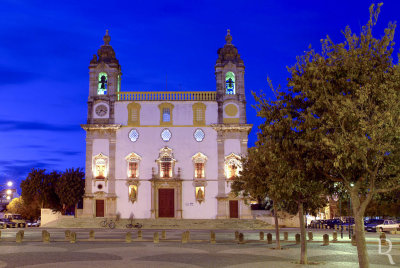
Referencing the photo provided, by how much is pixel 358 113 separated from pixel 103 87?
4425cm

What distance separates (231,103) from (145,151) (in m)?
11.0

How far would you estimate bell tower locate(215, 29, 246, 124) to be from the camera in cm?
5212

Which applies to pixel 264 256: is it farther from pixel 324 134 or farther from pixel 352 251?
pixel 324 134

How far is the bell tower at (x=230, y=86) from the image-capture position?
52.1 m

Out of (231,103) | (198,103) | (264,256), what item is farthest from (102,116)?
(264,256)

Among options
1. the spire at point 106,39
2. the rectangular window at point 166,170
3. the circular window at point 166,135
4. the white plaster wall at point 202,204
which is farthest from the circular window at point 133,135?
A: the spire at point 106,39

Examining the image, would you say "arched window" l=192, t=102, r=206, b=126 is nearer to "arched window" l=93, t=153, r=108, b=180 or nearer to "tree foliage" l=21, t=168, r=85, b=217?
"arched window" l=93, t=153, r=108, b=180

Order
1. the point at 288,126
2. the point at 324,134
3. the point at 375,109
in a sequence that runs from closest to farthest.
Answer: the point at 375,109
the point at 324,134
the point at 288,126

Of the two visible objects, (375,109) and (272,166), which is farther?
(272,166)

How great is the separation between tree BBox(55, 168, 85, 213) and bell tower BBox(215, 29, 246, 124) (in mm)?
17907

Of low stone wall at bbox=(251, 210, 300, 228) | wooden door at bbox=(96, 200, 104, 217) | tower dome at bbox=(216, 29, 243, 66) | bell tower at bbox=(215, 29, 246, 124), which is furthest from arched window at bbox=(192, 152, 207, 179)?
tower dome at bbox=(216, 29, 243, 66)

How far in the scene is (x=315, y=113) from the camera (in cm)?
1345

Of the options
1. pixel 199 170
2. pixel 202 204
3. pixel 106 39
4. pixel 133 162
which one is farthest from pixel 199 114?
pixel 106 39

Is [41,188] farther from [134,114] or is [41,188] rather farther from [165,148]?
[165,148]
